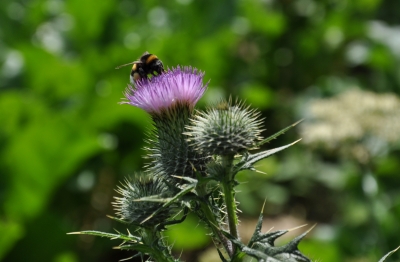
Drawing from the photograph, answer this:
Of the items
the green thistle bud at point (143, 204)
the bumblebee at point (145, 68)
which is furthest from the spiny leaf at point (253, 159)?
the bumblebee at point (145, 68)

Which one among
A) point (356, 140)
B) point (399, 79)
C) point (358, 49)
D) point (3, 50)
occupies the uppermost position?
point (3, 50)

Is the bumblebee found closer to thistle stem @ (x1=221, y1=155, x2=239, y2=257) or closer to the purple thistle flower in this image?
the purple thistle flower

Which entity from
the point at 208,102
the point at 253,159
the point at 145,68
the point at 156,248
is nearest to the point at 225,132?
the point at 253,159

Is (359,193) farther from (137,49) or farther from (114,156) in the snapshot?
(137,49)

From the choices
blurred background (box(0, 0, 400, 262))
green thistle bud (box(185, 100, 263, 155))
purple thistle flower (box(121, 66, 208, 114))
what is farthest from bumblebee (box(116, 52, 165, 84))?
blurred background (box(0, 0, 400, 262))

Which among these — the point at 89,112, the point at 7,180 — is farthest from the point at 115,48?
the point at 7,180

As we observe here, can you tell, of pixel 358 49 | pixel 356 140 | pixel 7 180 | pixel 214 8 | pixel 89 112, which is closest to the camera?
pixel 356 140
